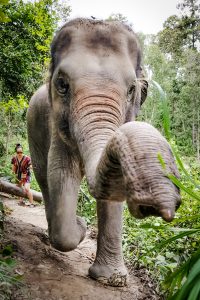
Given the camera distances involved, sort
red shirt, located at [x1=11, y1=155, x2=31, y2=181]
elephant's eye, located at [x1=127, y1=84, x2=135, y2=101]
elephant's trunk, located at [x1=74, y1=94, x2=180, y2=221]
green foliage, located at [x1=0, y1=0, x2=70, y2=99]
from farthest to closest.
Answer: red shirt, located at [x1=11, y1=155, x2=31, y2=181]
green foliage, located at [x1=0, y1=0, x2=70, y2=99]
elephant's eye, located at [x1=127, y1=84, x2=135, y2=101]
elephant's trunk, located at [x1=74, y1=94, x2=180, y2=221]

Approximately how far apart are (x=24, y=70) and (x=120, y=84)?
432cm

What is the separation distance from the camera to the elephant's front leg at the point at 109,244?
328 cm

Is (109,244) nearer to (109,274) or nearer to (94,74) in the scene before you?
(109,274)

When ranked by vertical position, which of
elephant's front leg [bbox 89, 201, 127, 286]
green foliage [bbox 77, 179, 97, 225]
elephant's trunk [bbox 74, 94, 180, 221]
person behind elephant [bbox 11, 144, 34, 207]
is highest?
elephant's trunk [bbox 74, 94, 180, 221]

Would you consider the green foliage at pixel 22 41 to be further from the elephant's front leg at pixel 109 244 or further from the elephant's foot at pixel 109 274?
the elephant's foot at pixel 109 274

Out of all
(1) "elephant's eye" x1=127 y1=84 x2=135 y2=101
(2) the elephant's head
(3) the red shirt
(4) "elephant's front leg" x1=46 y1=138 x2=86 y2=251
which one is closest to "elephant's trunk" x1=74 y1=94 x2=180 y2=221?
(2) the elephant's head

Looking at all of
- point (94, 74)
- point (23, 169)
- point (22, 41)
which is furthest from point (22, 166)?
point (94, 74)

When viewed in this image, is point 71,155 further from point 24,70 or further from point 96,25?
point 24,70

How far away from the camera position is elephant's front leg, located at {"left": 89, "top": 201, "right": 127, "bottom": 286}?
3.28 metres

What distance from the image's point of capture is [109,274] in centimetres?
325

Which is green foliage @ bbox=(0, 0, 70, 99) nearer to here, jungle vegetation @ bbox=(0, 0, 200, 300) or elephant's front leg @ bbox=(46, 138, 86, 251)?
jungle vegetation @ bbox=(0, 0, 200, 300)

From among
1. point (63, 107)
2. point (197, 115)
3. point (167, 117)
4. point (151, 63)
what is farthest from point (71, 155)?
point (151, 63)

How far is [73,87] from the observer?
2645 millimetres

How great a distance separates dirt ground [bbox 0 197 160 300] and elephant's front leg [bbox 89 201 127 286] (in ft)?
0.34
